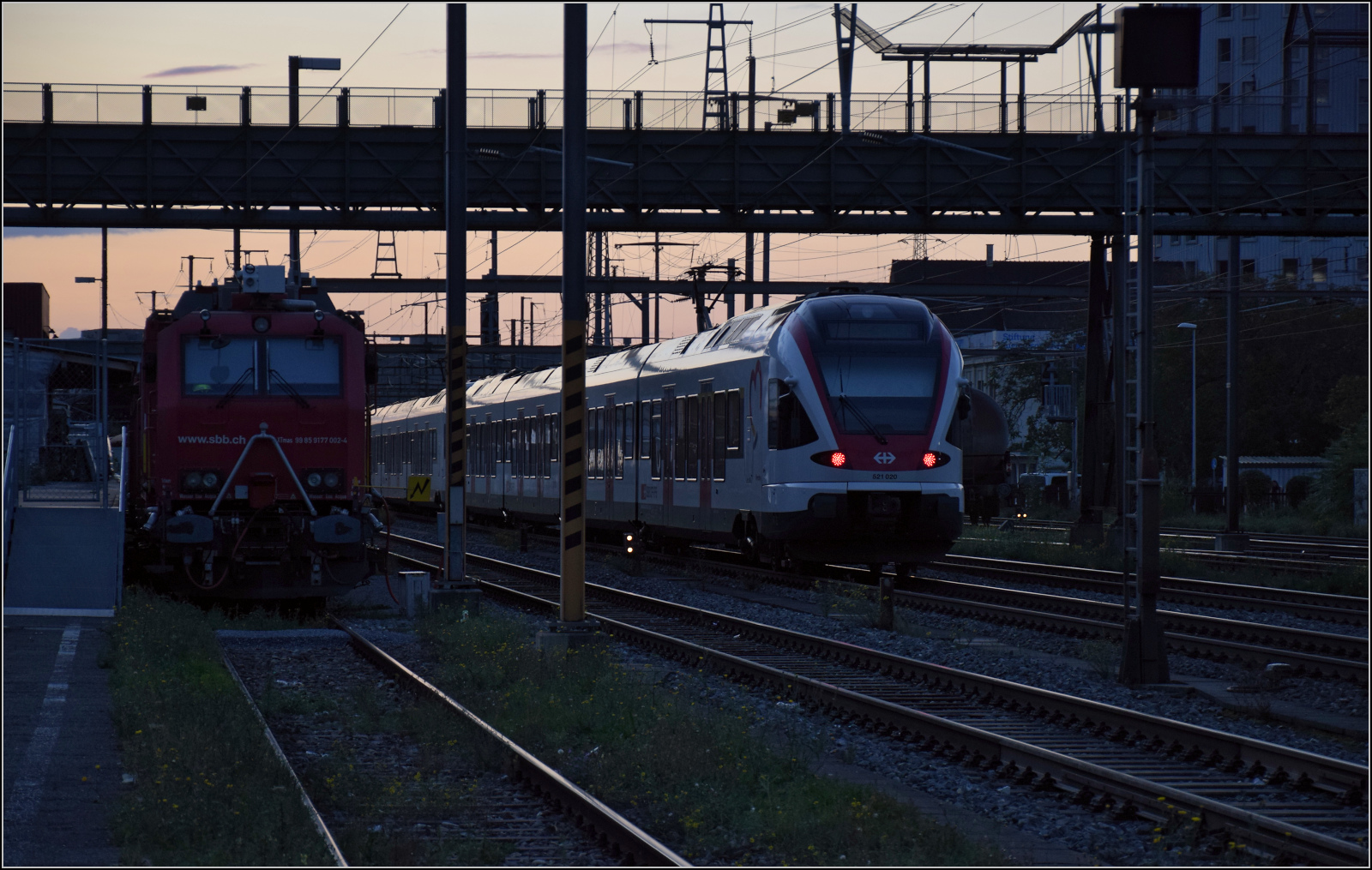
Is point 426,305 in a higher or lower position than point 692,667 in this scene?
higher

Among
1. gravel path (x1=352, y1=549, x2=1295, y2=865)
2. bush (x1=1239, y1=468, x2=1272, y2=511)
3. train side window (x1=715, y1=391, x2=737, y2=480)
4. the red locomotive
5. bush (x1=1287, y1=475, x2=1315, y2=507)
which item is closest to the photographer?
gravel path (x1=352, y1=549, x2=1295, y2=865)

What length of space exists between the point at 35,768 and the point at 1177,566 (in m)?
19.5

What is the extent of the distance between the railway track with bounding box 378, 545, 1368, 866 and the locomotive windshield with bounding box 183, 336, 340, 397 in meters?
5.72

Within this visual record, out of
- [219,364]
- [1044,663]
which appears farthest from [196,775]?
[219,364]

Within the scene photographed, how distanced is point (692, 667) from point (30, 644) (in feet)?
20.2

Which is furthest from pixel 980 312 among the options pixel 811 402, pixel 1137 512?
pixel 1137 512

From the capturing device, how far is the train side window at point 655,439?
2694cm

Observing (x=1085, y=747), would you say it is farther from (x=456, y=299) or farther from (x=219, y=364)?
(x=456, y=299)

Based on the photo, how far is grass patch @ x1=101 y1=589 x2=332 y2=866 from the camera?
7.42 metres

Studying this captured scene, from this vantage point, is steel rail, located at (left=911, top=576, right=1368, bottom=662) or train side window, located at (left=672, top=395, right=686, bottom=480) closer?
steel rail, located at (left=911, top=576, right=1368, bottom=662)

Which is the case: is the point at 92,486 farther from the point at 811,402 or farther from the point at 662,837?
the point at 662,837

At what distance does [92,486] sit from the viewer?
19.9 m

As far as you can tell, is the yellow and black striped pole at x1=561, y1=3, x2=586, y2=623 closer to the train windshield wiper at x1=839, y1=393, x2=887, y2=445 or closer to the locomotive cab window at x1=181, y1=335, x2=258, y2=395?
the locomotive cab window at x1=181, y1=335, x2=258, y2=395

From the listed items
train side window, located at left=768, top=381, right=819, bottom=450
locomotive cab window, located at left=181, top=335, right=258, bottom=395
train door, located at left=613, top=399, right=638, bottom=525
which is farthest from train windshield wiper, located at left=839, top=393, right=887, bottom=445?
train door, located at left=613, top=399, right=638, bottom=525
